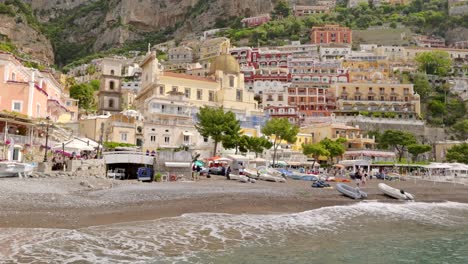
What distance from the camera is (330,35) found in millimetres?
142000

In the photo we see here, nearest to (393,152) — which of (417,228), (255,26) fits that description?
(417,228)

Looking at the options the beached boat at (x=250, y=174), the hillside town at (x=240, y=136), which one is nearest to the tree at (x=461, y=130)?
the hillside town at (x=240, y=136)

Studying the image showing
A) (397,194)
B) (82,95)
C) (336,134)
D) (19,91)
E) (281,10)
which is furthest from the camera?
(281,10)

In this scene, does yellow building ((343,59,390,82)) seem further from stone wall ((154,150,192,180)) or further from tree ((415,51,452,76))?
stone wall ((154,150,192,180))

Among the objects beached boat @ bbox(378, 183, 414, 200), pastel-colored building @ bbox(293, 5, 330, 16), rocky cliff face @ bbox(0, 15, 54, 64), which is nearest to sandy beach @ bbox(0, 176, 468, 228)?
beached boat @ bbox(378, 183, 414, 200)

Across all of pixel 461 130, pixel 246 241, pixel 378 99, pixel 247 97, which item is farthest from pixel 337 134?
pixel 246 241

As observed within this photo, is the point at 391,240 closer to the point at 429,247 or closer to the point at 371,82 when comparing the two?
the point at 429,247

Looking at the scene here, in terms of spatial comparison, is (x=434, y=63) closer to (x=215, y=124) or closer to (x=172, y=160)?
(x=215, y=124)

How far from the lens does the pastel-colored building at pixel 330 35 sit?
14150 cm

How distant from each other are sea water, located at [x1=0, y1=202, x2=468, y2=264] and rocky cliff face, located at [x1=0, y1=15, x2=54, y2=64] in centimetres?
11224

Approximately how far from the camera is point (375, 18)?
530 feet

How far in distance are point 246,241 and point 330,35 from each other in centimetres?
13440

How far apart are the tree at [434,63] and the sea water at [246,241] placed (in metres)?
106

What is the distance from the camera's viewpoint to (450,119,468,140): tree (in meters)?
87.6
